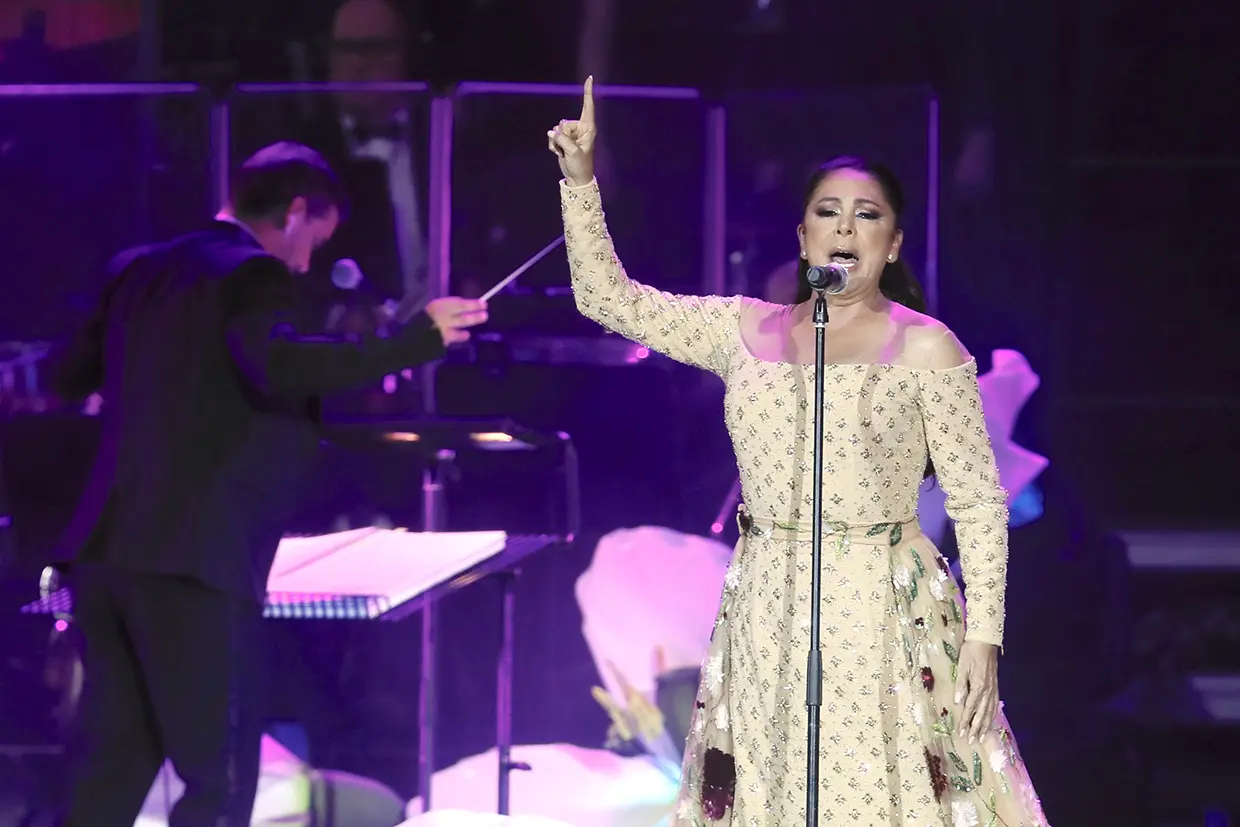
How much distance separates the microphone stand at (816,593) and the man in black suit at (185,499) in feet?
4.13

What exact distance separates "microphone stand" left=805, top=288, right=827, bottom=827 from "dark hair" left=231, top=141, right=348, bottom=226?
1644 millimetres

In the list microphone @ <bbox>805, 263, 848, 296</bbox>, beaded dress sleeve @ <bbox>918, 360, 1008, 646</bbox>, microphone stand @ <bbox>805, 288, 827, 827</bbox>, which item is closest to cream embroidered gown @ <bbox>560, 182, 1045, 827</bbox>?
beaded dress sleeve @ <bbox>918, 360, 1008, 646</bbox>

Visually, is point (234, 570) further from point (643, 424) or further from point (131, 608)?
point (643, 424)

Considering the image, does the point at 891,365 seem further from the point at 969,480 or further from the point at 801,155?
the point at 801,155

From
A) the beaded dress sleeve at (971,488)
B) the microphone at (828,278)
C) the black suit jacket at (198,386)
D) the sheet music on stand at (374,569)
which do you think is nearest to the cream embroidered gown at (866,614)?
the beaded dress sleeve at (971,488)

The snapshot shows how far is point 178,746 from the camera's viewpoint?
10.9 ft

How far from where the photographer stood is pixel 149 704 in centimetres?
333

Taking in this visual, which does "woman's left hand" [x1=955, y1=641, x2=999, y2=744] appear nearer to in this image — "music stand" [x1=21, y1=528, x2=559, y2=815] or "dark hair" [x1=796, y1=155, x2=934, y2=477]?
"dark hair" [x1=796, y1=155, x2=934, y2=477]

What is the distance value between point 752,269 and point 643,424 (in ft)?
1.59

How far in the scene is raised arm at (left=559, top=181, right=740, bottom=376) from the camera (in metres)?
2.58

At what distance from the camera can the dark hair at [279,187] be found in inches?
139

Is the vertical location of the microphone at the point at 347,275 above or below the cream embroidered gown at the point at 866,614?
above

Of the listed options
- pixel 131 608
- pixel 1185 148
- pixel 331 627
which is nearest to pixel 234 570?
pixel 131 608

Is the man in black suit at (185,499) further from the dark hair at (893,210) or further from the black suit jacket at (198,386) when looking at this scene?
the dark hair at (893,210)
